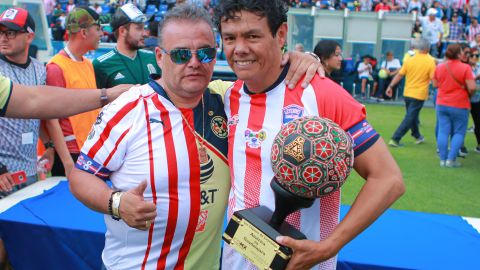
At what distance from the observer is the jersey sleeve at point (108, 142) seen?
2012 mm

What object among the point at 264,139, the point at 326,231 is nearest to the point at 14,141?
the point at 264,139

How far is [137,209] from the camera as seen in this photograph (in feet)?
5.92

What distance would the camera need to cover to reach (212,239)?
229cm

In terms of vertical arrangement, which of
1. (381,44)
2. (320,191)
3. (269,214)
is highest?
(320,191)

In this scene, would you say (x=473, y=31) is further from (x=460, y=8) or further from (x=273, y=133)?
(x=273, y=133)

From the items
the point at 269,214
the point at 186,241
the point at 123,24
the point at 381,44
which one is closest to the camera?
the point at 269,214

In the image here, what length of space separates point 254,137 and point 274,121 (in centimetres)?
11

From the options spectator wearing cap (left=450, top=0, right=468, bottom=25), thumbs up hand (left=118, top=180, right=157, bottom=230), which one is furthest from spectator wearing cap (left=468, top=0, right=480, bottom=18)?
thumbs up hand (left=118, top=180, right=157, bottom=230)

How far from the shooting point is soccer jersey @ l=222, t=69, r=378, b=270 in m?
1.89

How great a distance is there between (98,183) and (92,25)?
309cm

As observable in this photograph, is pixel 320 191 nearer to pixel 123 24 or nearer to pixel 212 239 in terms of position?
pixel 212 239

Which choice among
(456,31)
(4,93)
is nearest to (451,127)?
(4,93)

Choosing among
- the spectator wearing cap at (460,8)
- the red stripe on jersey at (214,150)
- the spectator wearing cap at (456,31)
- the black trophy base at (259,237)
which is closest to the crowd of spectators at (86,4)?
the spectator wearing cap at (456,31)

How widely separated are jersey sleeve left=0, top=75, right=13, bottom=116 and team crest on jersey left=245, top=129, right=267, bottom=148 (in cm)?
117
